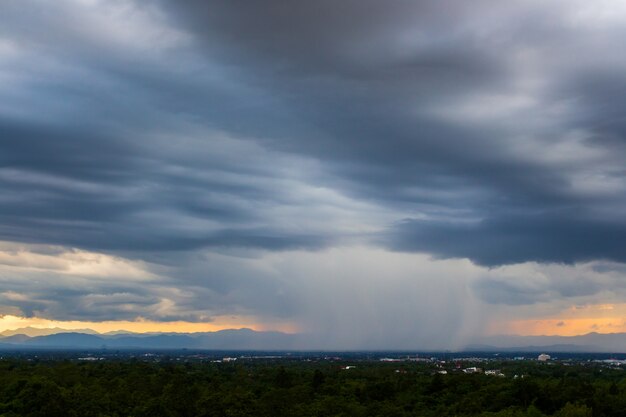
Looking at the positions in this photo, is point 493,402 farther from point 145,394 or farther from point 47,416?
point 47,416

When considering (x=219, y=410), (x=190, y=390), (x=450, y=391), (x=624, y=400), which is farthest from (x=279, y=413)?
(x=624, y=400)

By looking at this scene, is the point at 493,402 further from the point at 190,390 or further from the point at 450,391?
the point at 190,390

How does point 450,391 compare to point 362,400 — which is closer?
point 362,400

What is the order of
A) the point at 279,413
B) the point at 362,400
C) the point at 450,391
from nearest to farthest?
1. the point at 279,413
2. the point at 362,400
3. the point at 450,391

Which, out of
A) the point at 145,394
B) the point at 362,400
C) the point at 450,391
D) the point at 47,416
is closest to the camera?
the point at 47,416

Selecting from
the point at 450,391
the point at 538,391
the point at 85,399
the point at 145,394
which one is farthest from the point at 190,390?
the point at 538,391

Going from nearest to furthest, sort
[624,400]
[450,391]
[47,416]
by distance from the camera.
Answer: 1. [47,416]
2. [624,400]
3. [450,391]

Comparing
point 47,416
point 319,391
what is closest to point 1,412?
point 47,416

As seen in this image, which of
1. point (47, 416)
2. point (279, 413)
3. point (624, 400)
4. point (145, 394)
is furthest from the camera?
point (145, 394)

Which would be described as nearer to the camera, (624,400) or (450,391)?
(624,400)
